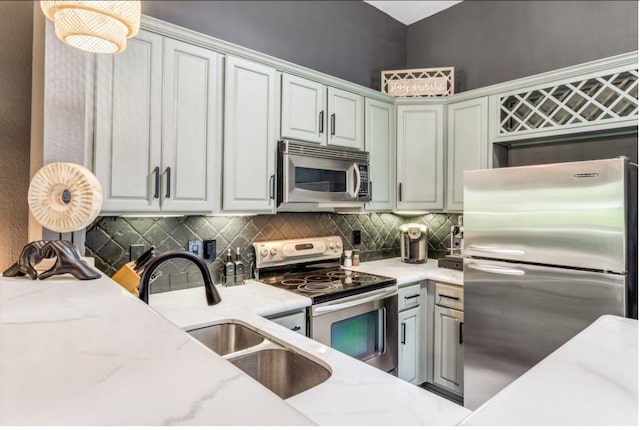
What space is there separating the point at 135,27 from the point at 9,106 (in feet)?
2.99

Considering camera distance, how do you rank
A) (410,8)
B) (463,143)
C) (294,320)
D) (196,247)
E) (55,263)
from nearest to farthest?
(55,263) < (294,320) < (196,247) < (463,143) < (410,8)

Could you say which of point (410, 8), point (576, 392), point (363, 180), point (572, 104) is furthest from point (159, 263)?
point (410, 8)

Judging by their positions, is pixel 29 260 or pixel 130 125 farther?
pixel 130 125

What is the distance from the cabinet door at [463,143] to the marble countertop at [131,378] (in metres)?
2.12

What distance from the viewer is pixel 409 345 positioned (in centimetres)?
249

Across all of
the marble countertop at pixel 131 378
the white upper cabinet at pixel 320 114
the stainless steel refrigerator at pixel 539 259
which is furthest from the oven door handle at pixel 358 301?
the white upper cabinet at pixel 320 114

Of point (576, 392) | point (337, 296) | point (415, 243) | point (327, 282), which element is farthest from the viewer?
point (415, 243)

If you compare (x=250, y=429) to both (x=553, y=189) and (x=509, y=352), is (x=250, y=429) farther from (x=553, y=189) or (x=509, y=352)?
(x=509, y=352)

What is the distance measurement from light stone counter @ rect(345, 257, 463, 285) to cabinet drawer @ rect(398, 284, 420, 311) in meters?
0.05

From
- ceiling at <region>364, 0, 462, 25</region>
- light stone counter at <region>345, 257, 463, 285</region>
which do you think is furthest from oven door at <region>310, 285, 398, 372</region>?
ceiling at <region>364, 0, 462, 25</region>

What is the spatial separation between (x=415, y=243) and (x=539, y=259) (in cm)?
114

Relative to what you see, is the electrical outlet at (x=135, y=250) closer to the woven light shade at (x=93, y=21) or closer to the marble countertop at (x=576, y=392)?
the woven light shade at (x=93, y=21)

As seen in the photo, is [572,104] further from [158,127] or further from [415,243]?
[158,127]

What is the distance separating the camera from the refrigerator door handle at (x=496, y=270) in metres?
2.06
